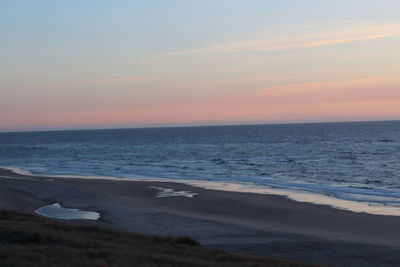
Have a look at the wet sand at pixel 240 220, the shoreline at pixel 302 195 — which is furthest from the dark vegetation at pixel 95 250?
the shoreline at pixel 302 195

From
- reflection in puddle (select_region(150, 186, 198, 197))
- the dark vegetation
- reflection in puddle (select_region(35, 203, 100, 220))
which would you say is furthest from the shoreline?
the dark vegetation

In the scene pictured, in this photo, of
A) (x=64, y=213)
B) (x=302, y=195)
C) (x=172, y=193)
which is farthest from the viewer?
(x=172, y=193)

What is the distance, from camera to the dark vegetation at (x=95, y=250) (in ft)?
36.8

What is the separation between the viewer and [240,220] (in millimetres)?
23547

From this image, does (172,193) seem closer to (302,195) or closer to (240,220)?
(302,195)

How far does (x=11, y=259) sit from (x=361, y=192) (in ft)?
88.3

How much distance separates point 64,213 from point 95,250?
14312mm

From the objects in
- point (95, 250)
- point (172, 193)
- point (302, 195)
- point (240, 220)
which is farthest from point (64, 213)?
point (302, 195)

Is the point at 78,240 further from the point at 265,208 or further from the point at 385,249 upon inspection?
the point at 265,208

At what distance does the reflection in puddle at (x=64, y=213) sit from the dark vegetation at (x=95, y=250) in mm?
8456

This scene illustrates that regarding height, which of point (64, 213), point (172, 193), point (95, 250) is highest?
point (95, 250)

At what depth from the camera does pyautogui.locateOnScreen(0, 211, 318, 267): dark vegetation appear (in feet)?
36.8

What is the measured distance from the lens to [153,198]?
31609mm

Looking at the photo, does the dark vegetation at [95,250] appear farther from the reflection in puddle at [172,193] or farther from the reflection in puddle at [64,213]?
the reflection in puddle at [172,193]
